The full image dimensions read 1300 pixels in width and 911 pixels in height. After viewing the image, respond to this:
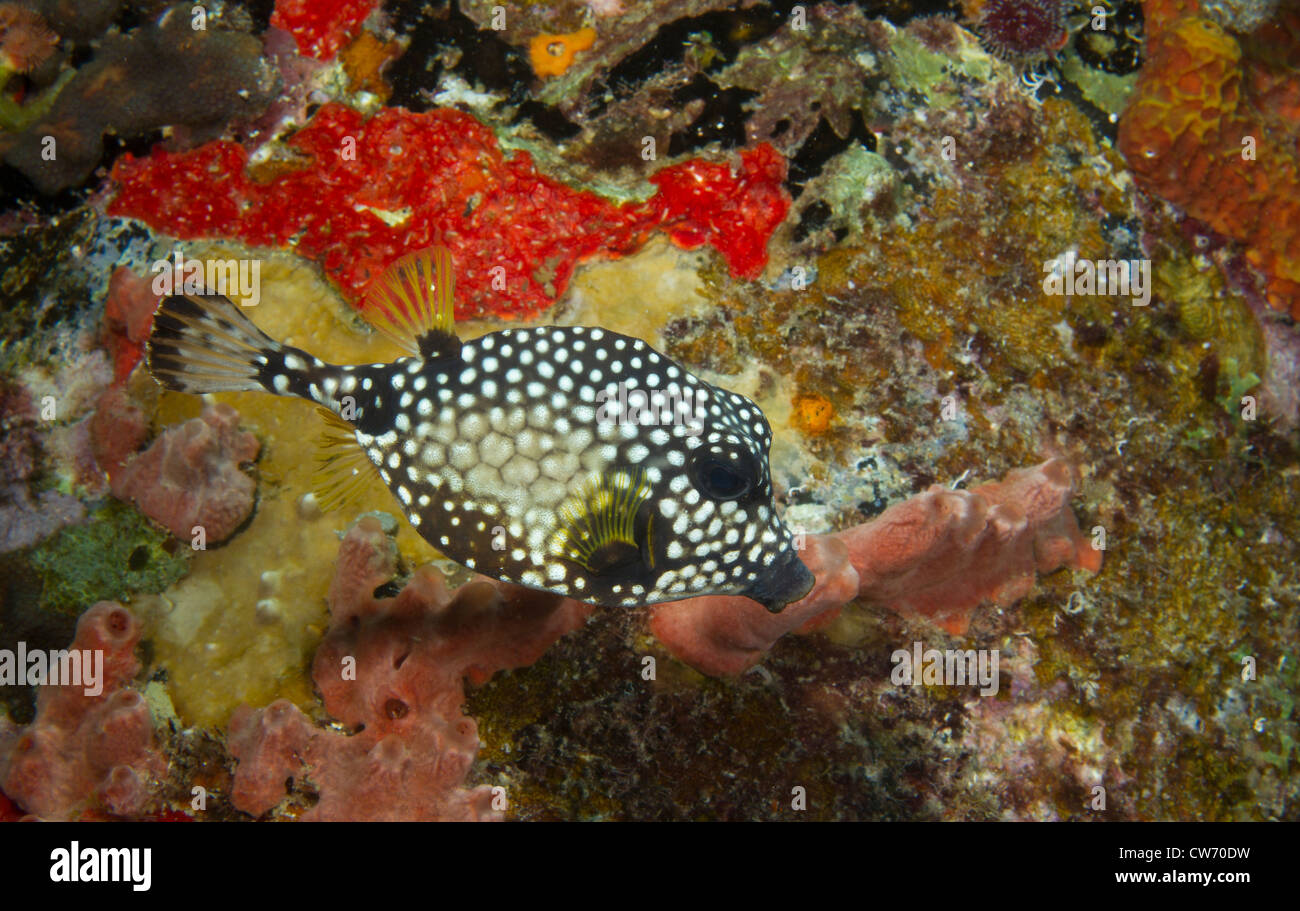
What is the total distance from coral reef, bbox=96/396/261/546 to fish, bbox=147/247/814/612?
1.02 m

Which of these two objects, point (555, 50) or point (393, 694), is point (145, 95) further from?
point (393, 694)

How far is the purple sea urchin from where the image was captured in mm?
5168

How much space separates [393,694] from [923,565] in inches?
117

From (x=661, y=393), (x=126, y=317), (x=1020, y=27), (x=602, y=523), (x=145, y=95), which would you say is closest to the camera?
(x=602, y=523)

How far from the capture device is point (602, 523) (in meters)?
3.07

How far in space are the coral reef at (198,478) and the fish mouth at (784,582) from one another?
3113 millimetres

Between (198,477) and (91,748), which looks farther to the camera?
(198,477)

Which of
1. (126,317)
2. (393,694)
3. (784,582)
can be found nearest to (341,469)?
(393,694)

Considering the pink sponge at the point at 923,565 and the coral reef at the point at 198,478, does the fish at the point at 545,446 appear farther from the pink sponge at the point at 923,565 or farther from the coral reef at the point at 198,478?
the coral reef at the point at 198,478

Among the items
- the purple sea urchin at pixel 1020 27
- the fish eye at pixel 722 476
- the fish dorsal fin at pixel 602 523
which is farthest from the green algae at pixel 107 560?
the purple sea urchin at pixel 1020 27

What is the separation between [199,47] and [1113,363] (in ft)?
21.0

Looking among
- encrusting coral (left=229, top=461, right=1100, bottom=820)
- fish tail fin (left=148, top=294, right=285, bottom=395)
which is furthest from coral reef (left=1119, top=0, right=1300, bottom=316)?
fish tail fin (left=148, top=294, right=285, bottom=395)

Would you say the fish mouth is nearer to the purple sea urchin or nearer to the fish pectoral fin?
the fish pectoral fin

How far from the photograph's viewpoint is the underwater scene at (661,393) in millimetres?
3936
